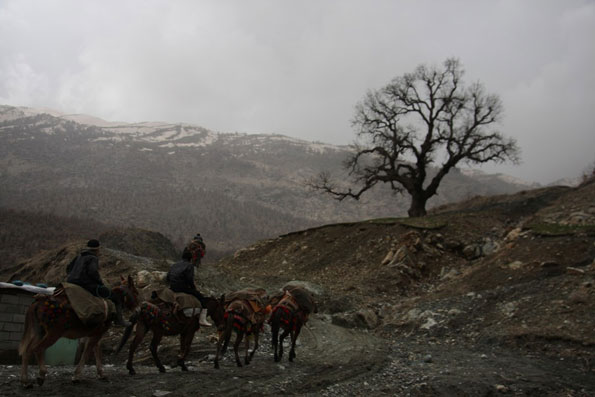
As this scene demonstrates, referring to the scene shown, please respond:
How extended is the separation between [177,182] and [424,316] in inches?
4289

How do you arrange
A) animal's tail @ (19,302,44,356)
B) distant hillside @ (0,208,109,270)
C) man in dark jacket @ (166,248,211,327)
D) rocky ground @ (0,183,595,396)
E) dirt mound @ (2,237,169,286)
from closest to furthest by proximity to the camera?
animal's tail @ (19,302,44,356) < rocky ground @ (0,183,595,396) < man in dark jacket @ (166,248,211,327) < dirt mound @ (2,237,169,286) < distant hillside @ (0,208,109,270)

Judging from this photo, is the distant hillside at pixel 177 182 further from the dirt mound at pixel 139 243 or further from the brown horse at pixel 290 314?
the brown horse at pixel 290 314

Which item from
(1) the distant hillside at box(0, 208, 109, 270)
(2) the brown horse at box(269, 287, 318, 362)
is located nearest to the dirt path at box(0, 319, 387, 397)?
(2) the brown horse at box(269, 287, 318, 362)

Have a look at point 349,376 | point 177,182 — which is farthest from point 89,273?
point 177,182

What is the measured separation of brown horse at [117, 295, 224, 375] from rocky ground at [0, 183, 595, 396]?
0.42 metres

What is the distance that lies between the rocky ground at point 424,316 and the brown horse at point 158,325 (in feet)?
1.38

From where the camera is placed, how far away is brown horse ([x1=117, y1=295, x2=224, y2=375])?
836 centimetres

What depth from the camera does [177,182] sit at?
116125 millimetres

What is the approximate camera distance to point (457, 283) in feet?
54.0

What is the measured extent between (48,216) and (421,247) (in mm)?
63376

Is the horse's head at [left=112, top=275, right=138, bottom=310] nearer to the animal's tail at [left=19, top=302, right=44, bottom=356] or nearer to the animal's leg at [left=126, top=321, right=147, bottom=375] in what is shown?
the animal's leg at [left=126, top=321, right=147, bottom=375]

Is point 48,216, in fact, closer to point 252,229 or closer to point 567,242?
point 252,229

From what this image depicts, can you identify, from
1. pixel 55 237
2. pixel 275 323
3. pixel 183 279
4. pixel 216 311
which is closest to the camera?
pixel 183 279

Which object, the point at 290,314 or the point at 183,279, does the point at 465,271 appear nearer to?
the point at 290,314
